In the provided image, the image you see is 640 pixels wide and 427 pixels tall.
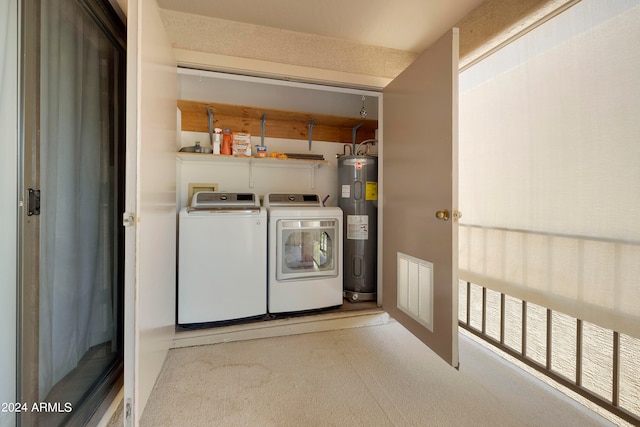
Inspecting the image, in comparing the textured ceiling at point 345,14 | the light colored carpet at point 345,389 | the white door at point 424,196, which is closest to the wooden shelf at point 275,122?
the textured ceiling at point 345,14

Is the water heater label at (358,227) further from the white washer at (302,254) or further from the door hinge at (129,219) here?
the door hinge at (129,219)

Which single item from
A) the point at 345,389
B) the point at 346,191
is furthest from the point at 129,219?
the point at 346,191

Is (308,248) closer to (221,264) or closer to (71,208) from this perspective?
(221,264)

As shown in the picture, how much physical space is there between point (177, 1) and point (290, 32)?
82 centimetres

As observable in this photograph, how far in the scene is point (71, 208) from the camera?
1023 millimetres

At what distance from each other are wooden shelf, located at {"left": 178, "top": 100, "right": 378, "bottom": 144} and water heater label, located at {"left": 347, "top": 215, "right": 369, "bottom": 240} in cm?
97

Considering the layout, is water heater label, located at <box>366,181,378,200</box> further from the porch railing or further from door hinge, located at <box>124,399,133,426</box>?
door hinge, located at <box>124,399,133,426</box>

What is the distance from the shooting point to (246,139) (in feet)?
7.34

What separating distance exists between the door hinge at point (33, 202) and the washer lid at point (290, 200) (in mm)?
1433

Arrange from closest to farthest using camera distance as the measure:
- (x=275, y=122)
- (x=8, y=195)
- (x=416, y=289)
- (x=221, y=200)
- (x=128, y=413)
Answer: (x=8, y=195) → (x=128, y=413) → (x=416, y=289) → (x=221, y=200) → (x=275, y=122)

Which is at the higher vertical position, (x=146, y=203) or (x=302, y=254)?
(x=146, y=203)

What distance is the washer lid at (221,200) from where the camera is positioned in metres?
2.03

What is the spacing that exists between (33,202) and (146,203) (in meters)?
0.33

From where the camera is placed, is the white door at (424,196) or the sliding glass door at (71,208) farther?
the white door at (424,196)
